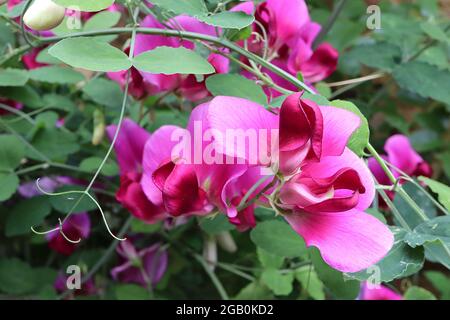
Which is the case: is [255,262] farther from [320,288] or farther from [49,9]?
[49,9]

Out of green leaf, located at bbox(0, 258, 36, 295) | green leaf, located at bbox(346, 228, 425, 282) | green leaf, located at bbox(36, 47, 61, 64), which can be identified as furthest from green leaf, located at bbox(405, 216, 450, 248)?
green leaf, located at bbox(0, 258, 36, 295)

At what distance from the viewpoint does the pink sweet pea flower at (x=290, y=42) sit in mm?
712

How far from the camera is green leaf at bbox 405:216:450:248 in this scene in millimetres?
494

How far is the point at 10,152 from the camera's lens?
772mm

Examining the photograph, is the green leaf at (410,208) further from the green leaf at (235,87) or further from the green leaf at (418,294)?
the green leaf at (235,87)

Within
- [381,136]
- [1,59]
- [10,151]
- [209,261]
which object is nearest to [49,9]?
[1,59]

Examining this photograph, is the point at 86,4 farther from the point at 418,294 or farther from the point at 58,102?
the point at 418,294

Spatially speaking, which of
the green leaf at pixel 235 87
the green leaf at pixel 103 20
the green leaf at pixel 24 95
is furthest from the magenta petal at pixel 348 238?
the green leaf at pixel 24 95

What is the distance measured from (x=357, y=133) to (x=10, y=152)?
17.0 inches

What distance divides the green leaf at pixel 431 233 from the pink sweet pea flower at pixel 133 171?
25cm

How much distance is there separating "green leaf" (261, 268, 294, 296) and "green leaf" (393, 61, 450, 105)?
298 millimetres

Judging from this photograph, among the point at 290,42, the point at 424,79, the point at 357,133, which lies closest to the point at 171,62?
the point at 357,133

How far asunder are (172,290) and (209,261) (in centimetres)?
12

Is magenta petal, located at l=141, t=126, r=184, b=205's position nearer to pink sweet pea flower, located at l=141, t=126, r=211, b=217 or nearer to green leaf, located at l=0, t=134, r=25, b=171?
pink sweet pea flower, located at l=141, t=126, r=211, b=217
